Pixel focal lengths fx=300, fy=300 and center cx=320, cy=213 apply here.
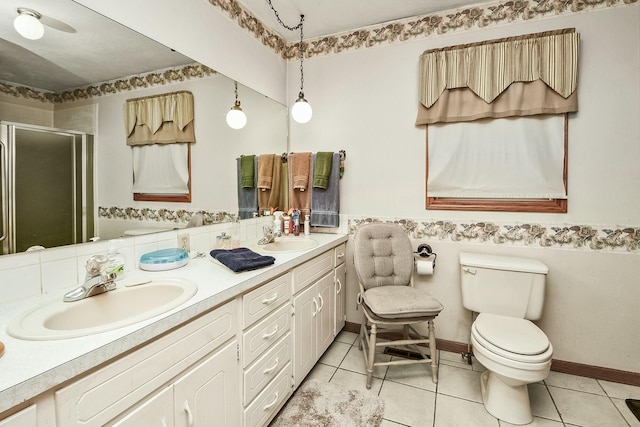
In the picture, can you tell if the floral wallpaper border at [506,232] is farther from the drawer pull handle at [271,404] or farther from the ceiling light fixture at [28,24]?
the drawer pull handle at [271,404]

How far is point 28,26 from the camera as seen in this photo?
1.06 m

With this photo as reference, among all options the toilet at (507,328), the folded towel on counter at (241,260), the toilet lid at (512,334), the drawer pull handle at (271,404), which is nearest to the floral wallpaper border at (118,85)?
the folded towel on counter at (241,260)

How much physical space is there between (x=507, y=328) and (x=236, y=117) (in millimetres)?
2173

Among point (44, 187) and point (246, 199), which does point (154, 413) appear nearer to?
point (44, 187)

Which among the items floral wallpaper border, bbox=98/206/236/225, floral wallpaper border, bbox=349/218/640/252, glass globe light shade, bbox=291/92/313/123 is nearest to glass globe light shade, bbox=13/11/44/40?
floral wallpaper border, bbox=98/206/236/225

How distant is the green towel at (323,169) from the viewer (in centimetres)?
246

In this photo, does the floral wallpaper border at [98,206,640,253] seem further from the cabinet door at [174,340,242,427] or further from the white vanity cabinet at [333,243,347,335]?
the cabinet door at [174,340,242,427]

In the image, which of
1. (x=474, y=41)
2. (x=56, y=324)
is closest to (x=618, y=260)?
(x=474, y=41)

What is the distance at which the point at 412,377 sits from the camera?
201 cm

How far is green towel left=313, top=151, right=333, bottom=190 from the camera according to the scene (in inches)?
96.8

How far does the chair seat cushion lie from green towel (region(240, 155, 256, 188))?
46.9 inches

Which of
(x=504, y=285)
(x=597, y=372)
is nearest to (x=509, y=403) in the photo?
(x=504, y=285)

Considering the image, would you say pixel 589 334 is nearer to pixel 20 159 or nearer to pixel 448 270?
pixel 448 270

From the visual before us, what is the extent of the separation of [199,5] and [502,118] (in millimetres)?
2077
